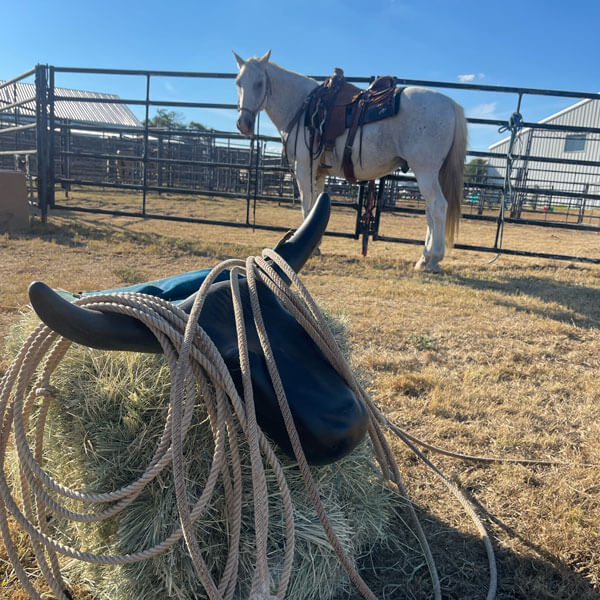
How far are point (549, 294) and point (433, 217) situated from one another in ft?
4.25

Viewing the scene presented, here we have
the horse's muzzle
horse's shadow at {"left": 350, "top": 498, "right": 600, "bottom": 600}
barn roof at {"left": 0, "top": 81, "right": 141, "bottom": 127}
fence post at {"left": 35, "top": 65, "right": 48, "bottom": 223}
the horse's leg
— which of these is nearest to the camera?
horse's shadow at {"left": 350, "top": 498, "right": 600, "bottom": 600}

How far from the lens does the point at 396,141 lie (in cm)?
459

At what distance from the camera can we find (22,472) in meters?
1.03

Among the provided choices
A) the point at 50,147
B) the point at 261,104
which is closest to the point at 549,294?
the point at 261,104

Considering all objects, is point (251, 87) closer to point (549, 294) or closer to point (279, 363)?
point (549, 294)

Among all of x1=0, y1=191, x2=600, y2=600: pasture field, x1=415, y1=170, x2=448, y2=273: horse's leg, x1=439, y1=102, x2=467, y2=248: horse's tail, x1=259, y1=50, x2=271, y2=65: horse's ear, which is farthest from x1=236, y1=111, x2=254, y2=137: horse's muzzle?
x1=439, y1=102, x2=467, y2=248: horse's tail

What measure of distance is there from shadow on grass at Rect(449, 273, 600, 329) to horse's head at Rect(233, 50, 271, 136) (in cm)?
272

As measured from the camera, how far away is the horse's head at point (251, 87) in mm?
4922

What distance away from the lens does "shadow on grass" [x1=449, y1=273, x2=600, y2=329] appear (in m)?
3.50

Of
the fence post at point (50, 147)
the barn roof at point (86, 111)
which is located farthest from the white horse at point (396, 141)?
the barn roof at point (86, 111)

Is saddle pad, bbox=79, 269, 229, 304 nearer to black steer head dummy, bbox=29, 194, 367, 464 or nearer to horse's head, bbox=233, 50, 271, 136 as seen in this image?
black steer head dummy, bbox=29, 194, 367, 464

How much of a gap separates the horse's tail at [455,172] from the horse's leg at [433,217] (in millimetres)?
127

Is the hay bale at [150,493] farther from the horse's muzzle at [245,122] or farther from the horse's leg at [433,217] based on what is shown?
the horse's muzzle at [245,122]

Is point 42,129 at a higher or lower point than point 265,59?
lower
